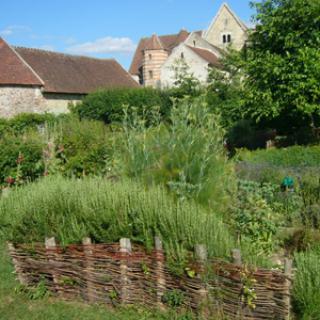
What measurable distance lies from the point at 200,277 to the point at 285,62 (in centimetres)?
1074

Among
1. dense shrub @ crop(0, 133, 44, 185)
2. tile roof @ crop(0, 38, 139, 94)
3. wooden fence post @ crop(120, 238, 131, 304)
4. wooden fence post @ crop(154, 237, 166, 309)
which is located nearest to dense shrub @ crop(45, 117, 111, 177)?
dense shrub @ crop(0, 133, 44, 185)

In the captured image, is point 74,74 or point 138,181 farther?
point 74,74

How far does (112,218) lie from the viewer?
178 inches

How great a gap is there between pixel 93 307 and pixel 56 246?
0.73m

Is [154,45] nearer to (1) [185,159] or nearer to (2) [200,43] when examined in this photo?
(2) [200,43]

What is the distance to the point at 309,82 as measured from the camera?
1257 cm

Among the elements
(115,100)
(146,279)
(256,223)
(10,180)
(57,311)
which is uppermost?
(115,100)

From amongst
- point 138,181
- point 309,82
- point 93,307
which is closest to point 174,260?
point 93,307

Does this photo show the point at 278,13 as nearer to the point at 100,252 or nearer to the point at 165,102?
the point at 100,252

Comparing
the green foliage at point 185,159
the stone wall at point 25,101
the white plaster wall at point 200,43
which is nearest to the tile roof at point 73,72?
the stone wall at point 25,101

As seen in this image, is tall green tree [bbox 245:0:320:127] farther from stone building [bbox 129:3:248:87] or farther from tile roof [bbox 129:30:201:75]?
tile roof [bbox 129:30:201:75]

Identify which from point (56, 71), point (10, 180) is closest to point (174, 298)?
point (10, 180)

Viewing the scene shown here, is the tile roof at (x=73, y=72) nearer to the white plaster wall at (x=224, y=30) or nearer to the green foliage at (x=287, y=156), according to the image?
the white plaster wall at (x=224, y=30)

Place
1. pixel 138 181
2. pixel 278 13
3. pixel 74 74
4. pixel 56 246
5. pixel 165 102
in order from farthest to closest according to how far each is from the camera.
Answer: pixel 74 74 → pixel 165 102 → pixel 278 13 → pixel 138 181 → pixel 56 246
